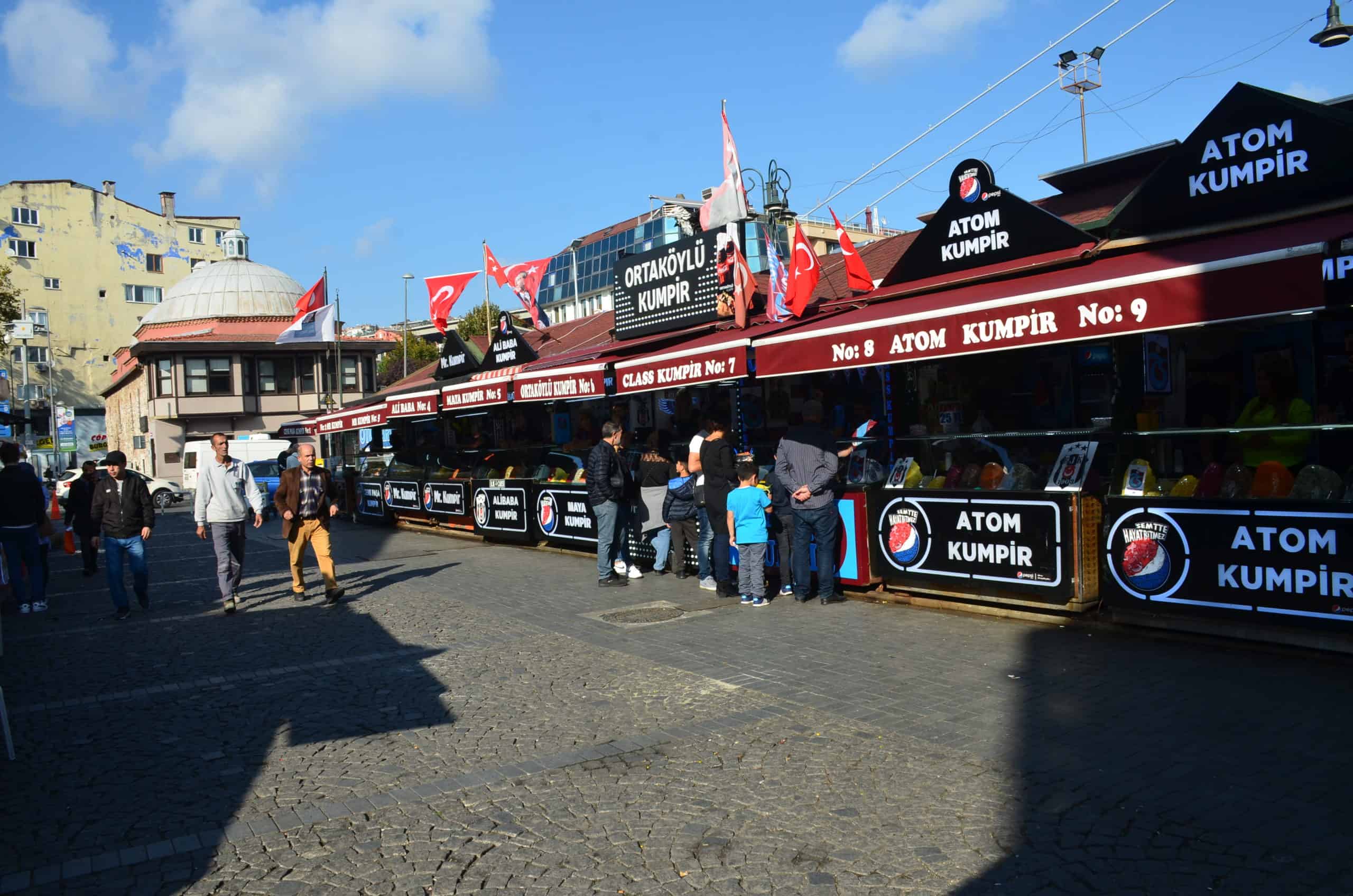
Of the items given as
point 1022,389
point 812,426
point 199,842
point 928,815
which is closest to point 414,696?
point 199,842

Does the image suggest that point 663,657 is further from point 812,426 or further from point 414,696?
point 812,426

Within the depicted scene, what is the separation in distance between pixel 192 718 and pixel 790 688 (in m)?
4.01

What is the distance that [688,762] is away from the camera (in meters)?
5.34

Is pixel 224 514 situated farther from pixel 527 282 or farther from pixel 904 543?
pixel 527 282

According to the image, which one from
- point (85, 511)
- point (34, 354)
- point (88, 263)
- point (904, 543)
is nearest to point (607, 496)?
point (904, 543)

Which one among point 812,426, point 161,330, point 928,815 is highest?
point 161,330

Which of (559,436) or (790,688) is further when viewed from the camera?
(559,436)

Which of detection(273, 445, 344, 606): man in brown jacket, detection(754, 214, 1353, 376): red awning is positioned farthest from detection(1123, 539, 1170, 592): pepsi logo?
detection(273, 445, 344, 606): man in brown jacket

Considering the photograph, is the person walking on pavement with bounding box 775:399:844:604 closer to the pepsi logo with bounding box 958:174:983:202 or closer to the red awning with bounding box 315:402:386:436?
the pepsi logo with bounding box 958:174:983:202

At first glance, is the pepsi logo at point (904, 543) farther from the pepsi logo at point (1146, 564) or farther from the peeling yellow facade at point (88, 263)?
the peeling yellow facade at point (88, 263)

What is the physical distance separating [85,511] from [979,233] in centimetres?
1378

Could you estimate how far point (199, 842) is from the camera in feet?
14.9

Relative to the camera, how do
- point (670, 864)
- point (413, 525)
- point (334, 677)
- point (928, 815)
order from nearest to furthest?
point (670, 864) → point (928, 815) → point (334, 677) → point (413, 525)

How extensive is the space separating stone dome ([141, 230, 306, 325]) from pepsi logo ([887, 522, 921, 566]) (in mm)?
55358
